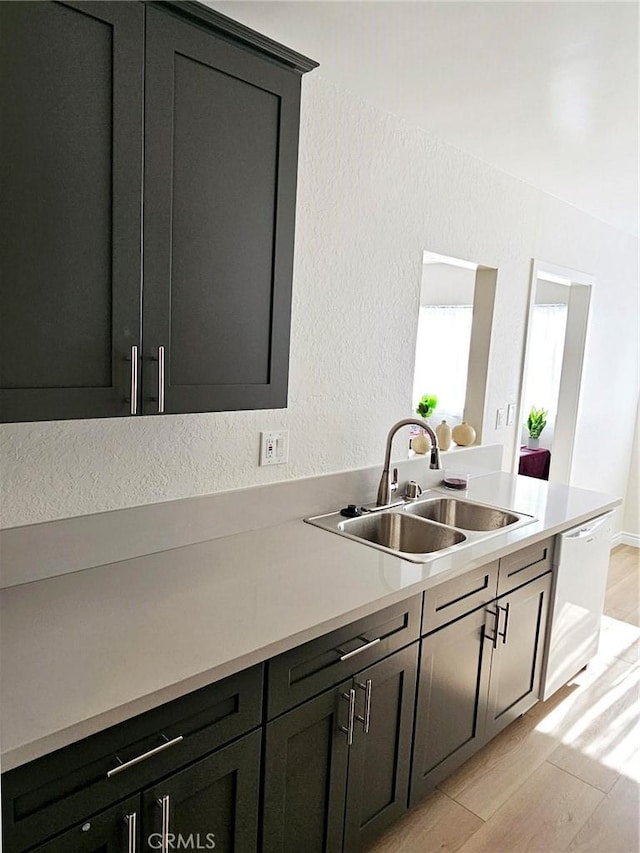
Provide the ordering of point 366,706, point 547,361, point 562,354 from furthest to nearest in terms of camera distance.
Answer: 1. point 547,361
2. point 562,354
3. point 366,706

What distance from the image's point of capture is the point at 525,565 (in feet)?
7.43

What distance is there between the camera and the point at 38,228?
117 centimetres

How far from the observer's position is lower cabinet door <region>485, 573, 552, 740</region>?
2.22 metres

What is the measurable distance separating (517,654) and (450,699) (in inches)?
19.0

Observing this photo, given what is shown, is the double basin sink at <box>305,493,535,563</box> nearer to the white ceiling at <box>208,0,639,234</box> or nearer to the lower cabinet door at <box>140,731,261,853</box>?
the lower cabinet door at <box>140,731,261,853</box>

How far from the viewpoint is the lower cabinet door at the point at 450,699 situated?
1867 mm

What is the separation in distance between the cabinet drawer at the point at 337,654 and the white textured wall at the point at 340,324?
67 cm

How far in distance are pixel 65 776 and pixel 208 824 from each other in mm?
408

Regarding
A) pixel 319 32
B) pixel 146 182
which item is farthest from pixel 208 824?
pixel 319 32

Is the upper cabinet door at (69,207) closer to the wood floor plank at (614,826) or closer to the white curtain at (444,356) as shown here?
the wood floor plank at (614,826)

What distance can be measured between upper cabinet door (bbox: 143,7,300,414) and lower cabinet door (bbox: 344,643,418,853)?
2.63 feet

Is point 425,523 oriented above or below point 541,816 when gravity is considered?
above

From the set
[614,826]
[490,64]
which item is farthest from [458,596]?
[490,64]

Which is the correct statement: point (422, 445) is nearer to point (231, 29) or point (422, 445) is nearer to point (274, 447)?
point (274, 447)
